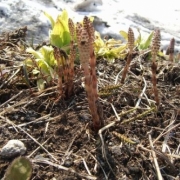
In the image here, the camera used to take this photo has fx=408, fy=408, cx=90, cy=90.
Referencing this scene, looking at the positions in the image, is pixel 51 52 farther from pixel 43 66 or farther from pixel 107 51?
pixel 107 51

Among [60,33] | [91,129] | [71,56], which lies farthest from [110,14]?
[91,129]

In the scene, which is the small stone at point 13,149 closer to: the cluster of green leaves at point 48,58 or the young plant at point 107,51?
the cluster of green leaves at point 48,58

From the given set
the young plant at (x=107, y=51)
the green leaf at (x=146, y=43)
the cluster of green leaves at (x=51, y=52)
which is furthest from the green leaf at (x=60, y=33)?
the green leaf at (x=146, y=43)

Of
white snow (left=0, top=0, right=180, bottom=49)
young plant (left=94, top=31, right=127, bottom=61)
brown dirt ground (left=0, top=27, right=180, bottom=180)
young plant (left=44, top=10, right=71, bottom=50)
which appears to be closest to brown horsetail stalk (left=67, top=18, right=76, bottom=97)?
brown dirt ground (left=0, top=27, right=180, bottom=180)

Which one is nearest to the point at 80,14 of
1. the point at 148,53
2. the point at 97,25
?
the point at 97,25

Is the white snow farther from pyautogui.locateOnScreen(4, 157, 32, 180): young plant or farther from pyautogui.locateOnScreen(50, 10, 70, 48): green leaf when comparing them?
pyautogui.locateOnScreen(4, 157, 32, 180): young plant

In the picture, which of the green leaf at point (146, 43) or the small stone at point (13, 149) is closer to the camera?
the small stone at point (13, 149)

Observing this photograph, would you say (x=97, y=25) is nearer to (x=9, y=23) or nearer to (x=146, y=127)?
(x=9, y=23)
